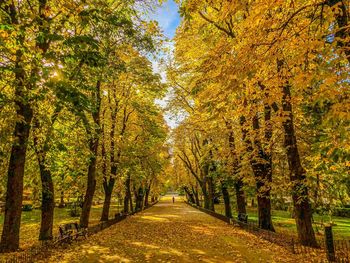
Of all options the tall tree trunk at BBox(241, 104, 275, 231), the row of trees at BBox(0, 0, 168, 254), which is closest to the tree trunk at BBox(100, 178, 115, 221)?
the row of trees at BBox(0, 0, 168, 254)

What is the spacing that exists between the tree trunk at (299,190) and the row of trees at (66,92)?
744cm

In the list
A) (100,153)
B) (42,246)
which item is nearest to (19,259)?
(42,246)

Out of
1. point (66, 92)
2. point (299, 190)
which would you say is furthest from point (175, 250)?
point (66, 92)

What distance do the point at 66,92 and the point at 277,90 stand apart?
573 cm

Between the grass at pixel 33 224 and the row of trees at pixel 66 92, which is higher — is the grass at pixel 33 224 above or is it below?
below

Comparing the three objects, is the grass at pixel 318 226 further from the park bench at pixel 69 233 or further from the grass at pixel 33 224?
the grass at pixel 33 224

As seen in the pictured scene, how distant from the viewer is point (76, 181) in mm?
25875

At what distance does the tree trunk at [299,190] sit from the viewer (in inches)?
459

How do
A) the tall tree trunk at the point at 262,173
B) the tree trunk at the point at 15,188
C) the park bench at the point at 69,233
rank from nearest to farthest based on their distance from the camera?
the tree trunk at the point at 15,188 < the park bench at the point at 69,233 < the tall tree trunk at the point at 262,173

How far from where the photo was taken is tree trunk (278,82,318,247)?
11656 mm

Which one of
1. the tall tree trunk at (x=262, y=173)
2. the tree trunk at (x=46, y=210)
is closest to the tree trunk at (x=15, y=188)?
the tree trunk at (x=46, y=210)

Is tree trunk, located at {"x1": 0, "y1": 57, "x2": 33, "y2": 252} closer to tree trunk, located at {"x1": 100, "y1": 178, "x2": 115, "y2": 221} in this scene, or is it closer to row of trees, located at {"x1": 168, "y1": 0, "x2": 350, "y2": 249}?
row of trees, located at {"x1": 168, "y1": 0, "x2": 350, "y2": 249}

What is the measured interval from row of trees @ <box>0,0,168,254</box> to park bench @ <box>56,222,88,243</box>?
1096 millimetres

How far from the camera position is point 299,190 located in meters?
11.7
